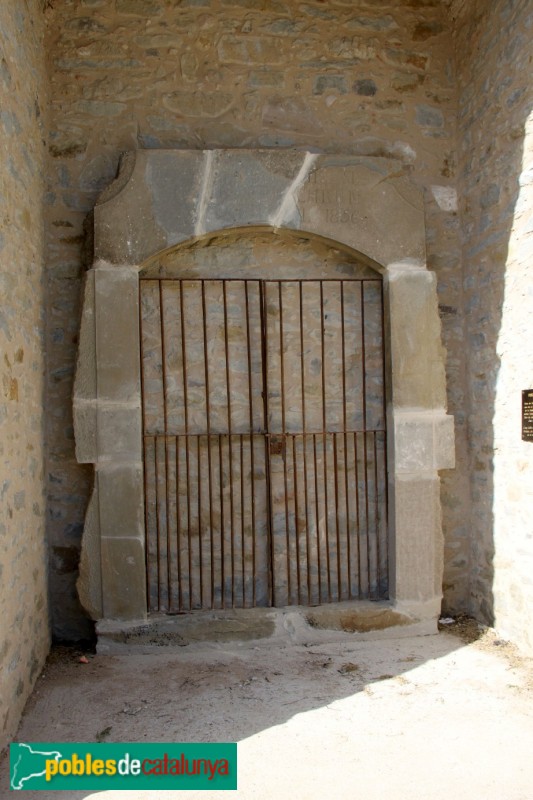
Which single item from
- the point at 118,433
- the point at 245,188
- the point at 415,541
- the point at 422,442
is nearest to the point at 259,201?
the point at 245,188

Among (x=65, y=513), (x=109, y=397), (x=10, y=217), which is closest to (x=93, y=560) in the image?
(x=65, y=513)

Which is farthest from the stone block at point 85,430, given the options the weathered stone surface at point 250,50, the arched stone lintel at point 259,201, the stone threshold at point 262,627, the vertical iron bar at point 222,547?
the weathered stone surface at point 250,50

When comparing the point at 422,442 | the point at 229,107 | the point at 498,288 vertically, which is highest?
the point at 229,107

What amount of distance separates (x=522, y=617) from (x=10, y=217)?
11.0ft

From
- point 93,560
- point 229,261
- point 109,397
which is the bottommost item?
point 93,560

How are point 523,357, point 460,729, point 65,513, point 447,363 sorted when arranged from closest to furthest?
point 460,729
point 523,357
point 65,513
point 447,363

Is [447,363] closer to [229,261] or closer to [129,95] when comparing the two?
[229,261]

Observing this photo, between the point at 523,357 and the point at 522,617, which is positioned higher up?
the point at 523,357

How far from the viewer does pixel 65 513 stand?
4016 millimetres

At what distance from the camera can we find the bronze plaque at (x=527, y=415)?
3598 mm

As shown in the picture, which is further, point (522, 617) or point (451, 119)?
point (451, 119)

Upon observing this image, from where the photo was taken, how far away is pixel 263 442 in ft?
13.6

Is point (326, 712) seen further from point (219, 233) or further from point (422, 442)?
point (219, 233)

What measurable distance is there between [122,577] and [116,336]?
1.36 meters
